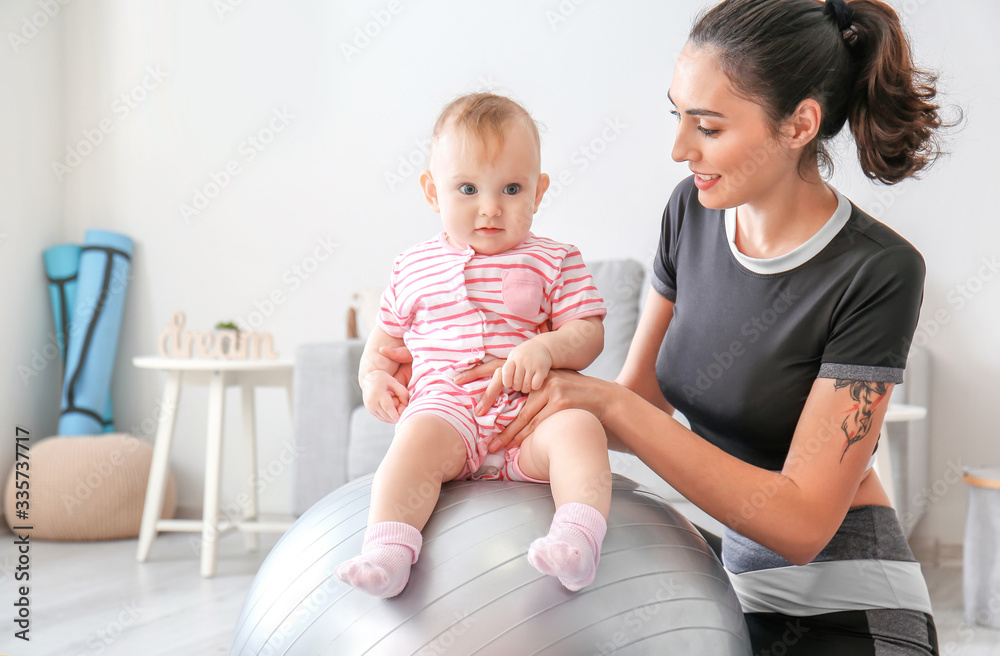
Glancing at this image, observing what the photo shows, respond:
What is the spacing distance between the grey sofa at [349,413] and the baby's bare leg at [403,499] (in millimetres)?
1771

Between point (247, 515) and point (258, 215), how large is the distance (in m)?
1.33

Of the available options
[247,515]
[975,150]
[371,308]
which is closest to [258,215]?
[371,308]

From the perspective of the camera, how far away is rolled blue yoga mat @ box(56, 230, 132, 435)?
143 inches

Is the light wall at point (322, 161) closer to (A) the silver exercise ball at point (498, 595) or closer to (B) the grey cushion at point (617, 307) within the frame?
(B) the grey cushion at point (617, 307)

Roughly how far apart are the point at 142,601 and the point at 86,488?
91 centimetres

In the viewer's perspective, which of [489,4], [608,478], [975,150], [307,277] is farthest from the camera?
[307,277]

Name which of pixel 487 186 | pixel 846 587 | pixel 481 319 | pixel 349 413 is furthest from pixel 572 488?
pixel 349 413

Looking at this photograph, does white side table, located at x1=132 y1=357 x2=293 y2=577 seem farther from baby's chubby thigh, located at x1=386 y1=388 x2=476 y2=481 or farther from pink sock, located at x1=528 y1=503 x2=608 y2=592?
pink sock, located at x1=528 y1=503 x2=608 y2=592

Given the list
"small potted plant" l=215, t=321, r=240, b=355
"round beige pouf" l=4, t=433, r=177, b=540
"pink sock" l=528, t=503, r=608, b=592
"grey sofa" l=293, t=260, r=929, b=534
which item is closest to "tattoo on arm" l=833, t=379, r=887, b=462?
"pink sock" l=528, t=503, r=608, b=592

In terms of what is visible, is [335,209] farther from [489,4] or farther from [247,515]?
[247,515]

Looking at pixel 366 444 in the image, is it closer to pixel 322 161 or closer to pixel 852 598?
pixel 322 161

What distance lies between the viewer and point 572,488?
33.9 inches

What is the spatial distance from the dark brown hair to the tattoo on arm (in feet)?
1.08

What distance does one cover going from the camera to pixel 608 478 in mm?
889
